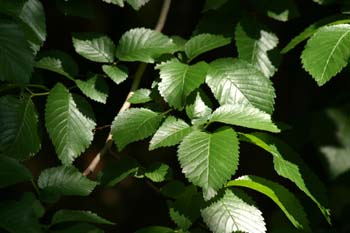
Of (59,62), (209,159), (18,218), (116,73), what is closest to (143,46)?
(116,73)

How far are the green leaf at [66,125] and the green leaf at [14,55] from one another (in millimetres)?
135

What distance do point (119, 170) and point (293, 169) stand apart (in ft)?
1.37

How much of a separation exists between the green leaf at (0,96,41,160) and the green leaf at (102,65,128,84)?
0.21m

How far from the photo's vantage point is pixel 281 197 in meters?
1.13

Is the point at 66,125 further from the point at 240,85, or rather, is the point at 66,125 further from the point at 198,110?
the point at 240,85

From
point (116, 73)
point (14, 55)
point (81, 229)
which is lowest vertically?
point (81, 229)

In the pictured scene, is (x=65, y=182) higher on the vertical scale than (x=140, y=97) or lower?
lower

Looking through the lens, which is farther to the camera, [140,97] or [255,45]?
[255,45]

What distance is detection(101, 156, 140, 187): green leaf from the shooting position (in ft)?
4.01

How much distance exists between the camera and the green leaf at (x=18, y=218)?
0.97 m

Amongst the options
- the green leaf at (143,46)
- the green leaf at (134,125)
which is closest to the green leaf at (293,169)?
the green leaf at (134,125)

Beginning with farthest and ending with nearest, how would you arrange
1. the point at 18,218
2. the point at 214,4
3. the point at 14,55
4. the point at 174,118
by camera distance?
the point at 214,4 → the point at 174,118 → the point at 14,55 → the point at 18,218

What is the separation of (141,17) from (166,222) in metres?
0.75

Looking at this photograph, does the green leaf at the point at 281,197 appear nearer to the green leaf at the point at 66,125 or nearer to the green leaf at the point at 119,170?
the green leaf at the point at 119,170
